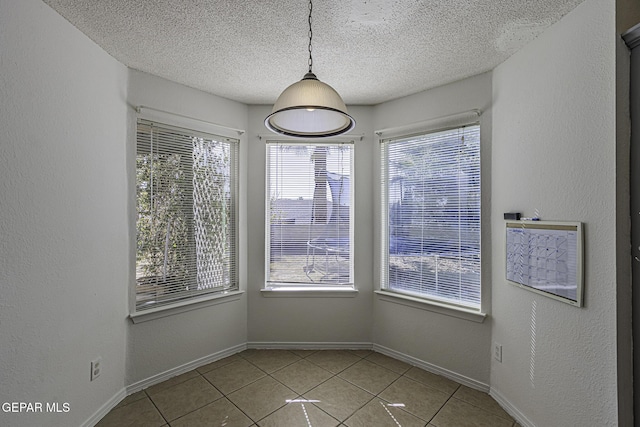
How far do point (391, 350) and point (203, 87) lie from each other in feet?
10.0

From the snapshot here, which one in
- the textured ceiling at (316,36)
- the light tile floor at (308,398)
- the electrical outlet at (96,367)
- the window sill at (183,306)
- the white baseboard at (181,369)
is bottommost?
the light tile floor at (308,398)

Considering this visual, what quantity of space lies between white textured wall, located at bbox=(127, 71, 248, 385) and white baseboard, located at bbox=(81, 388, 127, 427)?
0.09m

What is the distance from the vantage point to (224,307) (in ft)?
8.81

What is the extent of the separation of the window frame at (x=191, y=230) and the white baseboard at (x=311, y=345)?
0.58 meters

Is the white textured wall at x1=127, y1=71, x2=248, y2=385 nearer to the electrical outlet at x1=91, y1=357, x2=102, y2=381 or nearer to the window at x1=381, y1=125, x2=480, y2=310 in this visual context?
the electrical outlet at x1=91, y1=357, x2=102, y2=381

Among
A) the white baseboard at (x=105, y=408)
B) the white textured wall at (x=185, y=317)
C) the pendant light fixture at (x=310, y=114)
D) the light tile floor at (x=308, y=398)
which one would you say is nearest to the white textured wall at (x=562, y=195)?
the light tile floor at (x=308, y=398)

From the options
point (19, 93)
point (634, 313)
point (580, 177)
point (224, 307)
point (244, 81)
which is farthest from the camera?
point (224, 307)

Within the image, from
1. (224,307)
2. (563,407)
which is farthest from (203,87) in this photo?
(563,407)

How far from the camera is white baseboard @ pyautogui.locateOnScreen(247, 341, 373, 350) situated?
9.24ft

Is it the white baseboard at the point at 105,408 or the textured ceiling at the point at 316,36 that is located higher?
the textured ceiling at the point at 316,36

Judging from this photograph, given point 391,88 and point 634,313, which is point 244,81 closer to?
point 391,88

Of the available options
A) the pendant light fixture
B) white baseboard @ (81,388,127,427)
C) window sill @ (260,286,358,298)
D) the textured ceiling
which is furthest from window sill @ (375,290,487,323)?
white baseboard @ (81,388,127,427)

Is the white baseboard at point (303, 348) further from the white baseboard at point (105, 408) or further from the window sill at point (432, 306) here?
the window sill at point (432, 306)

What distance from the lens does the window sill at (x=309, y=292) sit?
9.23ft
